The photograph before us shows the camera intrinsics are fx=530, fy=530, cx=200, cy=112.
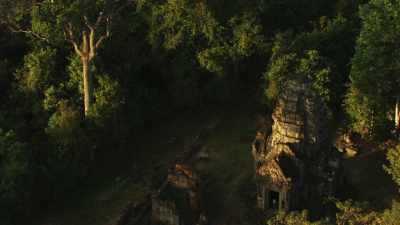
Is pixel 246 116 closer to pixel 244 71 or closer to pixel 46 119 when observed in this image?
pixel 244 71

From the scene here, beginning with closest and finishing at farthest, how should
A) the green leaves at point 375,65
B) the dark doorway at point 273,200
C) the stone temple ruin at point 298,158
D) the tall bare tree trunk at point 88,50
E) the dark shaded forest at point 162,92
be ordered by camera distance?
1. the stone temple ruin at point 298,158
2. the dark doorway at point 273,200
3. the dark shaded forest at point 162,92
4. the green leaves at point 375,65
5. the tall bare tree trunk at point 88,50

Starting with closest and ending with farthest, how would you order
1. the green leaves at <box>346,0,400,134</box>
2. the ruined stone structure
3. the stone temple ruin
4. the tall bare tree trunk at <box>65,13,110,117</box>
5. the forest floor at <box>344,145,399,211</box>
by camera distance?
the stone temple ruin
the ruined stone structure
the forest floor at <box>344,145,399,211</box>
the green leaves at <box>346,0,400,134</box>
the tall bare tree trunk at <box>65,13,110,117</box>

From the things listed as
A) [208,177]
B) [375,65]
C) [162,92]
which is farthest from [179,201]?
[375,65]

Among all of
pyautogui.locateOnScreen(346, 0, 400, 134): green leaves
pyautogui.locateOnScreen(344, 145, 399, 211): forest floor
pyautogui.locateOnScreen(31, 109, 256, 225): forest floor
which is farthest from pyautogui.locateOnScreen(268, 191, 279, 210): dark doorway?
pyautogui.locateOnScreen(346, 0, 400, 134): green leaves

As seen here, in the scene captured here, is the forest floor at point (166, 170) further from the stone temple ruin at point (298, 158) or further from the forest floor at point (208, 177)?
the stone temple ruin at point (298, 158)

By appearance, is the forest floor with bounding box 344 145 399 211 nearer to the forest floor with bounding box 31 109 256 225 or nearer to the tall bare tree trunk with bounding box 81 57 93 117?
the forest floor with bounding box 31 109 256 225

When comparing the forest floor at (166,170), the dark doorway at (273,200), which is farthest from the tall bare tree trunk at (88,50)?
the dark doorway at (273,200)
